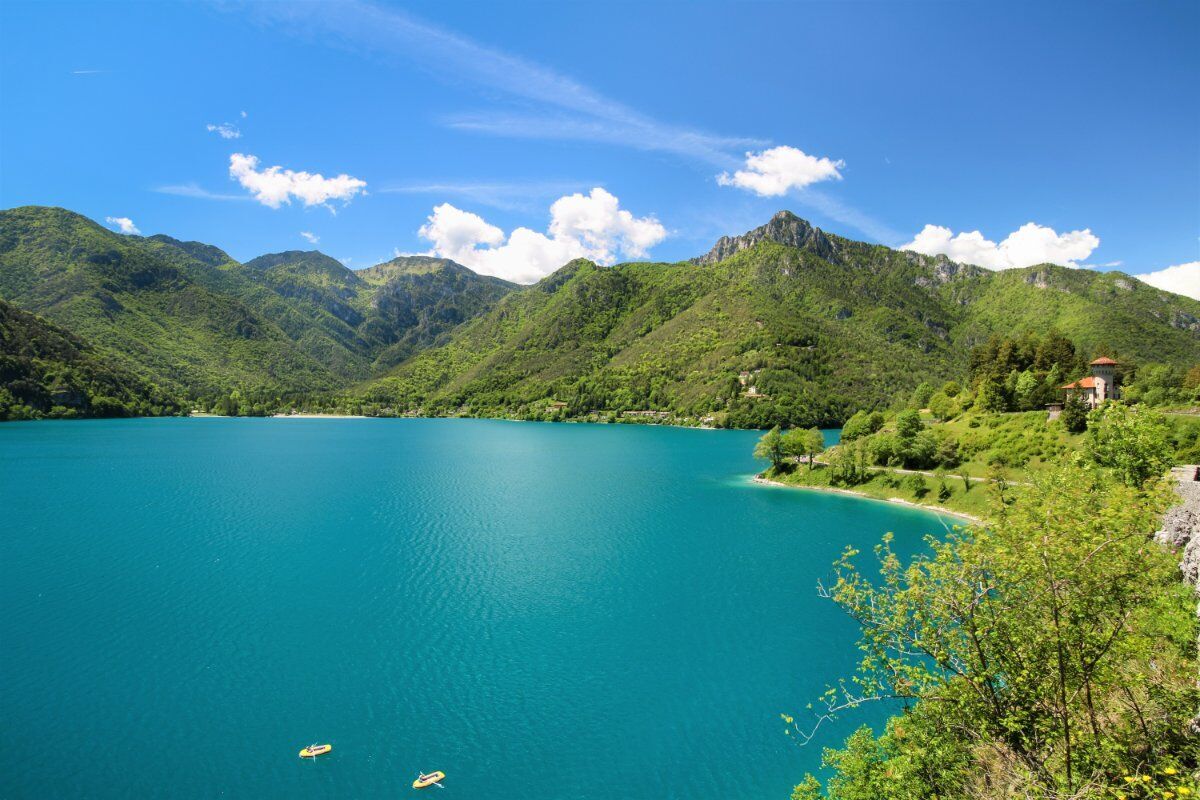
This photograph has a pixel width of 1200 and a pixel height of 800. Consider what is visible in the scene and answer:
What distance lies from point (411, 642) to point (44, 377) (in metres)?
221

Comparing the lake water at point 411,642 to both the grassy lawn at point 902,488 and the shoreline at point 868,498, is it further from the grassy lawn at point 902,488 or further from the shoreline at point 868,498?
the grassy lawn at point 902,488

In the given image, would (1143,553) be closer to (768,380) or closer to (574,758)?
(574,758)

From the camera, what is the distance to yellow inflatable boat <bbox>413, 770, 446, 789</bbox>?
64.5 feet

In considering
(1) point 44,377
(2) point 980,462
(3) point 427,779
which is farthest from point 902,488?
(1) point 44,377

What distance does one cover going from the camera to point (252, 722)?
23156 mm

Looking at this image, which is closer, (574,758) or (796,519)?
(574,758)

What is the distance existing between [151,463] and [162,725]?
9012 cm

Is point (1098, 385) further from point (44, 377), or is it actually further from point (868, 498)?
point (44, 377)

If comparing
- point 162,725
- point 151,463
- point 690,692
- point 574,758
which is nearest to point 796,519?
point 690,692

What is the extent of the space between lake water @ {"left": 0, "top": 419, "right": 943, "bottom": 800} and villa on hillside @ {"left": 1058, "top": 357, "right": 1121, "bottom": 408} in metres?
29.7

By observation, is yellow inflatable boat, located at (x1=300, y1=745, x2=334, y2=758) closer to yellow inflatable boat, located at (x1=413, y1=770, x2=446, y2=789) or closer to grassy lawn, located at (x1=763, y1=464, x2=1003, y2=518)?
yellow inflatable boat, located at (x1=413, y1=770, x2=446, y2=789)

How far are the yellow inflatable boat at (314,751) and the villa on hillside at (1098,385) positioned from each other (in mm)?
85877

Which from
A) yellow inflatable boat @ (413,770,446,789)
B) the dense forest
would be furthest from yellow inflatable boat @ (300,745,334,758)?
the dense forest

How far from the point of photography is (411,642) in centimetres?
3098
